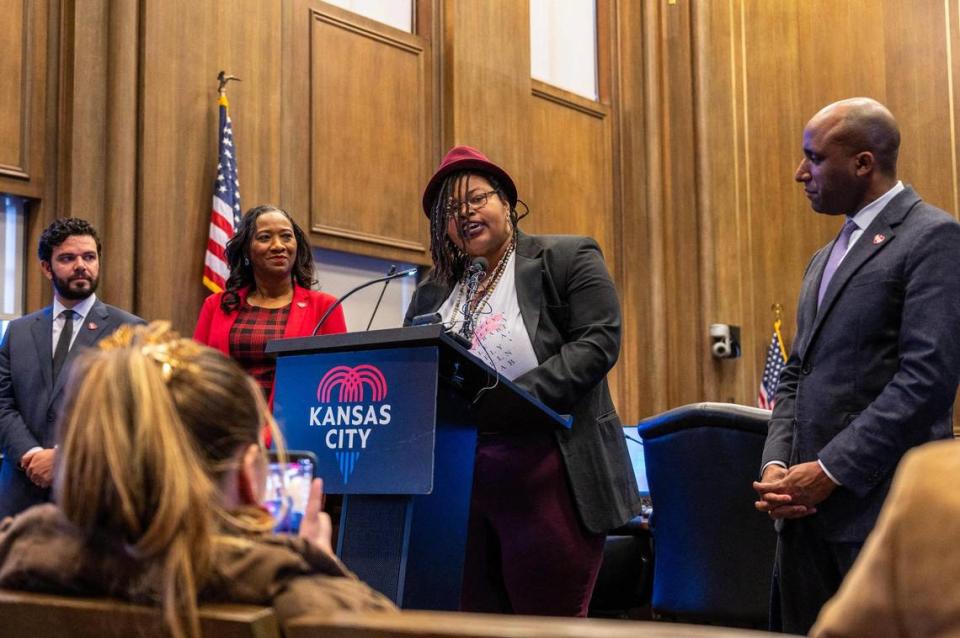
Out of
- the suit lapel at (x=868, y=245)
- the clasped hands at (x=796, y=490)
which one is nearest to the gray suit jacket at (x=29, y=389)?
the clasped hands at (x=796, y=490)

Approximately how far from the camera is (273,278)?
4.33m

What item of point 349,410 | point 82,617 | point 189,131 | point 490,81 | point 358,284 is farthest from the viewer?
point 490,81

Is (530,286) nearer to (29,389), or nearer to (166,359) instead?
(166,359)

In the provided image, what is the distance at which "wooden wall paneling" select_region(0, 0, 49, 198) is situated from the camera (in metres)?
5.46

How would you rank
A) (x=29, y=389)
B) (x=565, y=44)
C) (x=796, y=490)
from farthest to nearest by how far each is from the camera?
(x=565, y=44) → (x=29, y=389) → (x=796, y=490)

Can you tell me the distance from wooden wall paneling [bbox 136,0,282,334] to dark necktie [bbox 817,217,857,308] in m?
3.68

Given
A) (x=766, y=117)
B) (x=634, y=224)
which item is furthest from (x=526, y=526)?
(x=766, y=117)

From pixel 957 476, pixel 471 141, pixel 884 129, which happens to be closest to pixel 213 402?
pixel 957 476

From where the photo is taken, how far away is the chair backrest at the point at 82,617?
1.11m

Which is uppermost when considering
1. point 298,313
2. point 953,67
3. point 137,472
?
point 953,67

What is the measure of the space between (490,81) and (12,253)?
333cm

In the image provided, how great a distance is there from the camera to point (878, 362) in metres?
2.59

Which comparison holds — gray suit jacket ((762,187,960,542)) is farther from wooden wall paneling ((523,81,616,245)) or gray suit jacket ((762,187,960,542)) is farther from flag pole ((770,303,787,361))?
flag pole ((770,303,787,361))

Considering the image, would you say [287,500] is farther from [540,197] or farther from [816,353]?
[540,197]
